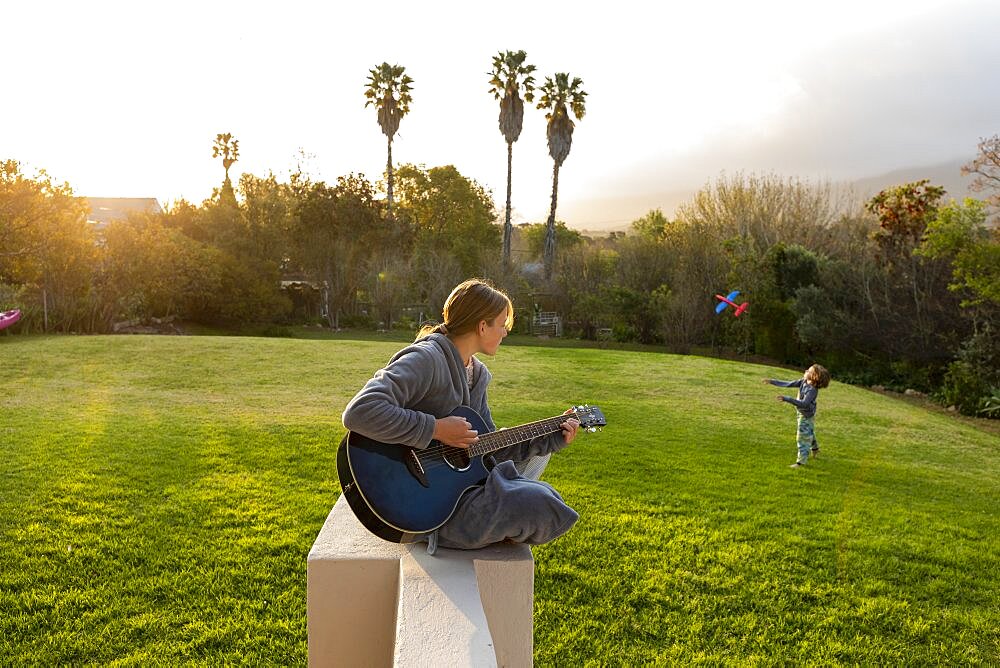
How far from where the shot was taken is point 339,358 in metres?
16.2

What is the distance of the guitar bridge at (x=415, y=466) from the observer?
9.17ft

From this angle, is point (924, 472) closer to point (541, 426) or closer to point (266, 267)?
point (541, 426)

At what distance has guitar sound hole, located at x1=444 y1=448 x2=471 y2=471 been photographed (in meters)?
2.90

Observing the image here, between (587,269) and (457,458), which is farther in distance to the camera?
(587,269)

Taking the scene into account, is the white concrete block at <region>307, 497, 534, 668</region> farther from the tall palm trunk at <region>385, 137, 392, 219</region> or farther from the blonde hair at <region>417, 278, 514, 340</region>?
the tall palm trunk at <region>385, 137, 392, 219</region>

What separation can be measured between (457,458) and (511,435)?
268 millimetres

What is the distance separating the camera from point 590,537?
5344 millimetres

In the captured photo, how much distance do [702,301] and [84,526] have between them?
73.9 ft

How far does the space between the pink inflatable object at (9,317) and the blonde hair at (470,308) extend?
18359mm

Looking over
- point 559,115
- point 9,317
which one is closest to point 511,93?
point 559,115

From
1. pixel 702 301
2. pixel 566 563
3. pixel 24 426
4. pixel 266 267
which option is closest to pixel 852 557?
pixel 566 563

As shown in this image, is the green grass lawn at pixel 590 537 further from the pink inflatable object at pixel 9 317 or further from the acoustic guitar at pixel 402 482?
the pink inflatable object at pixel 9 317

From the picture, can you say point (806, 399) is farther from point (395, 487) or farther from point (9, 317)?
point (9, 317)

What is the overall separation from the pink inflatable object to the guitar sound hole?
731 inches
